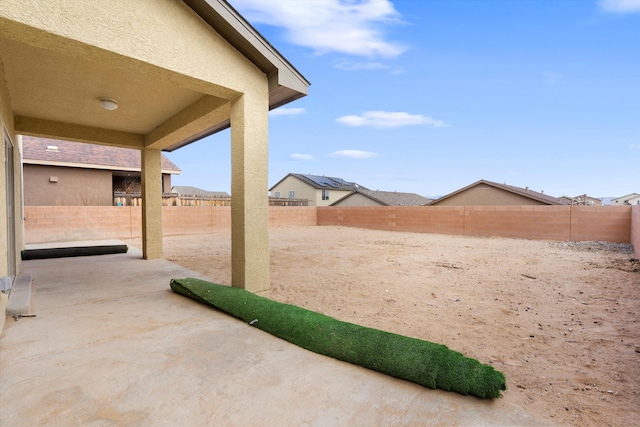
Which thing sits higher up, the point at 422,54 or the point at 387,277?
the point at 422,54

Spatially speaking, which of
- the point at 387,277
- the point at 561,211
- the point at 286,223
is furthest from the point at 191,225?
the point at 561,211

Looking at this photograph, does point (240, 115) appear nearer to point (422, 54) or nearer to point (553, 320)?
point (553, 320)

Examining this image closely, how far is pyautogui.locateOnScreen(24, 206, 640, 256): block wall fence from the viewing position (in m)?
9.70

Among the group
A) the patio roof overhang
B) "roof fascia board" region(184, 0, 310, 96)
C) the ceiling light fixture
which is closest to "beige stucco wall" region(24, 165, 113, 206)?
the patio roof overhang

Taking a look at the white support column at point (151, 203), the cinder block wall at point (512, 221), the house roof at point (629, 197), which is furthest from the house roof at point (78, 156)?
the house roof at point (629, 197)

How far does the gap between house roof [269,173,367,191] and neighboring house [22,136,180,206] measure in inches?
572

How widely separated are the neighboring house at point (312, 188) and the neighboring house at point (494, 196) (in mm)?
11061

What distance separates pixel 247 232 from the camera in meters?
3.64

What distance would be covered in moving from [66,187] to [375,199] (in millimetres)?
20697

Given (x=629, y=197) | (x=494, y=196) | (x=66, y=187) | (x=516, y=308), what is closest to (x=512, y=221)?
(x=494, y=196)

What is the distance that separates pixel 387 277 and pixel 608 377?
11.1 feet

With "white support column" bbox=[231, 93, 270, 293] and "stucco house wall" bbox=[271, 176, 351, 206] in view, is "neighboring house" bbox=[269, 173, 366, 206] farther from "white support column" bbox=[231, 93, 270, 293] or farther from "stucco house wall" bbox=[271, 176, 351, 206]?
"white support column" bbox=[231, 93, 270, 293]

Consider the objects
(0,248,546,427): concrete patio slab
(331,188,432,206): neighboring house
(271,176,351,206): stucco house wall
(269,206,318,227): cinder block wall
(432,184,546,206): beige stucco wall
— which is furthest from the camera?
(271,176,351,206): stucco house wall

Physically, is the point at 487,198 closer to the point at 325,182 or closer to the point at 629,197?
the point at 325,182
